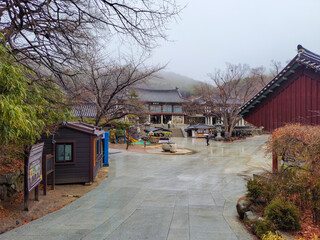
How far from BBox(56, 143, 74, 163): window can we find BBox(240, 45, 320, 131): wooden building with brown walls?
336 inches

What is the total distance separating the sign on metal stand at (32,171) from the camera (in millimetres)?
5617

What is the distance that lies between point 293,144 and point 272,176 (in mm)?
1221

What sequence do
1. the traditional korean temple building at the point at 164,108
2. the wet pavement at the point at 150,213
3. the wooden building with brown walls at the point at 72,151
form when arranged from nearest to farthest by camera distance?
the wet pavement at the point at 150,213 → the wooden building with brown walls at the point at 72,151 → the traditional korean temple building at the point at 164,108

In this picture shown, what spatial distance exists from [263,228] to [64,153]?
7728 mm

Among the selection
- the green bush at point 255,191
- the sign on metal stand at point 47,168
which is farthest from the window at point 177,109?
the green bush at point 255,191

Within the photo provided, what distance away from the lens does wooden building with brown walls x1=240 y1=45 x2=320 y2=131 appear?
24.4 feet

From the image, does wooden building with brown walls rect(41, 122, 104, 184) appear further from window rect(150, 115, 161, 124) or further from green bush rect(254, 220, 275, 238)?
window rect(150, 115, 161, 124)

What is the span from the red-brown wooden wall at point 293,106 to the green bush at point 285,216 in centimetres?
435

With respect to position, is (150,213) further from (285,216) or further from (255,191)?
(285,216)

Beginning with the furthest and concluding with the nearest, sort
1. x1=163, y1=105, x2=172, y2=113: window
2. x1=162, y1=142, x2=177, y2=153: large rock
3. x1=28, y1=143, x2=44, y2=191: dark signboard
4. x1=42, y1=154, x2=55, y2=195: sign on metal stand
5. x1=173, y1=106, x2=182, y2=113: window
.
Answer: x1=173, y1=106, x2=182, y2=113: window
x1=163, y1=105, x2=172, y2=113: window
x1=162, y1=142, x2=177, y2=153: large rock
x1=42, y1=154, x2=55, y2=195: sign on metal stand
x1=28, y1=143, x2=44, y2=191: dark signboard

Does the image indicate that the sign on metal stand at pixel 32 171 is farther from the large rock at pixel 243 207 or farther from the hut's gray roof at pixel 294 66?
the hut's gray roof at pixel 294 66

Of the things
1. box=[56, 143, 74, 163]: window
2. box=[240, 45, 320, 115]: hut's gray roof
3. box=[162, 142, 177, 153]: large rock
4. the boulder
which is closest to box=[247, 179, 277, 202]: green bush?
the boulder

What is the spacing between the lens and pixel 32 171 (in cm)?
596

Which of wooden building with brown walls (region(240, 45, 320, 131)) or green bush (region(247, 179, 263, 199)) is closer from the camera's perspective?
green bush (region(247, 179, 263, 199))
